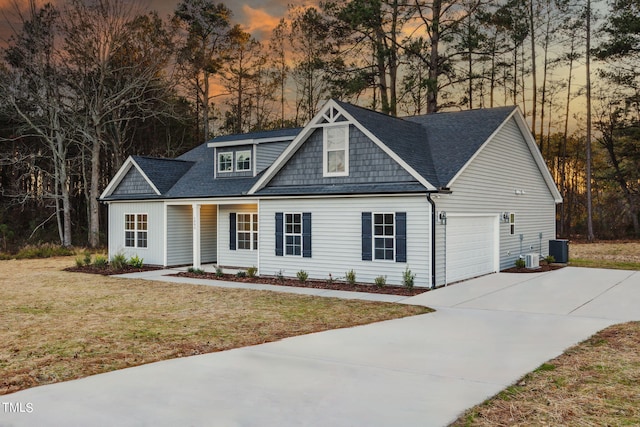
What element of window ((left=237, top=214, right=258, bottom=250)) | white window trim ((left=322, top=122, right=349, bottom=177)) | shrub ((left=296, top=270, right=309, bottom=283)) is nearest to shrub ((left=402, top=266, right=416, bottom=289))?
shrub ((left=296, top=270, right=309, bottom=283))

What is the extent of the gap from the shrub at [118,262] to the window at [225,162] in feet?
16.4

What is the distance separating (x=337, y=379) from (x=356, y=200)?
931 centimetres

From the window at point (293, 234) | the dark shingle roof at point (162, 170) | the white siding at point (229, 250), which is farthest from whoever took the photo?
the dark shingle roof at point (162, 170)

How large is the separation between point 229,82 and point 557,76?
2258 cm

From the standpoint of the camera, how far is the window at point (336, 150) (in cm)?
1564

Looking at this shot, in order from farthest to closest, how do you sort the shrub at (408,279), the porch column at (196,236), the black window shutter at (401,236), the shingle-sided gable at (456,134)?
the porch column at (196,236) < the shingle-sided gable at (456,134) < the black window shutter at (401,236) < the shrub at (408,279)

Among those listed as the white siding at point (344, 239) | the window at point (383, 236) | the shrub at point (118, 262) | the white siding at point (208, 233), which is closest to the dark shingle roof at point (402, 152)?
the white siding at point (344, 239)

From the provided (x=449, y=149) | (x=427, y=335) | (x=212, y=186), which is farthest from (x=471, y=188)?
(x=212, y=186)

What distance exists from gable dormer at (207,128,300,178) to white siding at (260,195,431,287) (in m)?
3.62

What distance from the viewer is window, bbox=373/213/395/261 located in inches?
570

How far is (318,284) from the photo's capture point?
1527 centimetres

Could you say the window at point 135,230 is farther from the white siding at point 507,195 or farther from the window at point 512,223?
the window at point 512,223

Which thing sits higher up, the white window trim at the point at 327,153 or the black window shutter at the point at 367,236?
the white window trim at the point at 327,153

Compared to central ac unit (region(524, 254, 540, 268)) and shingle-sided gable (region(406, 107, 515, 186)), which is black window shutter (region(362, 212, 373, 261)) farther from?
central ac unit (region(524, 254, 540, 268))
